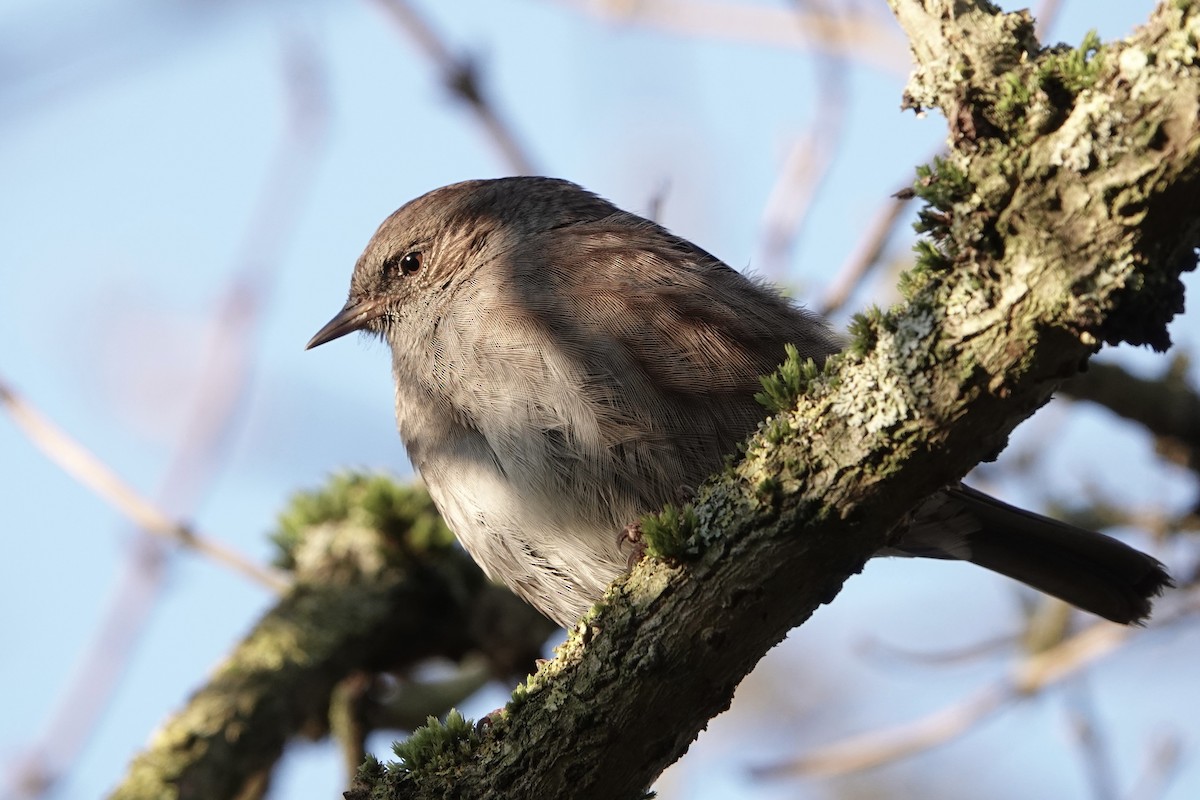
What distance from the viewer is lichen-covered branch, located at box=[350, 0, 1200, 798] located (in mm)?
2373

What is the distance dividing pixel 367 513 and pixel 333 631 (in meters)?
0.69

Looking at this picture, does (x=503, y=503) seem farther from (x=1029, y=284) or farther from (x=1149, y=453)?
(x=1149, y=453)

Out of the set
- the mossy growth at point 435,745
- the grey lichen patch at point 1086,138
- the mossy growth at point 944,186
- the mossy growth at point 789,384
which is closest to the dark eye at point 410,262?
the mossy growth at point 435,745

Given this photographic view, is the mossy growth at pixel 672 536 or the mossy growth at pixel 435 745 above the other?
the mossy growth at pixel 672 536

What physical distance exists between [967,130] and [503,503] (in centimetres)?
223

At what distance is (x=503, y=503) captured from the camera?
4285 millimetres

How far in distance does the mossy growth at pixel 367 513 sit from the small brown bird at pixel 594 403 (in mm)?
938

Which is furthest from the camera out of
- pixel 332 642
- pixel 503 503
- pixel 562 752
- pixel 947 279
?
pixel 332 642

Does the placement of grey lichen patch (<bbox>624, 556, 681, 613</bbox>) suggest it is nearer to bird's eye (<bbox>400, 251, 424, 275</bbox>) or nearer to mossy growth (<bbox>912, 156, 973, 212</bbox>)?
mossy growth (<bbox>912, 156, 973, 212</bbox>)

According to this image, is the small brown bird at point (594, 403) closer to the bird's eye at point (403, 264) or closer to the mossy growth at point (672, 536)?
the bird's eye at point (403, 264)

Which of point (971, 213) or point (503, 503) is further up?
point (503, 503)

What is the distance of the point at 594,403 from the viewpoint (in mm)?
4047

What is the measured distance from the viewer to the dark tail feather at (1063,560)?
15.5 ft

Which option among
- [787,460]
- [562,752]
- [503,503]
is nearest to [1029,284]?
[787,460]
